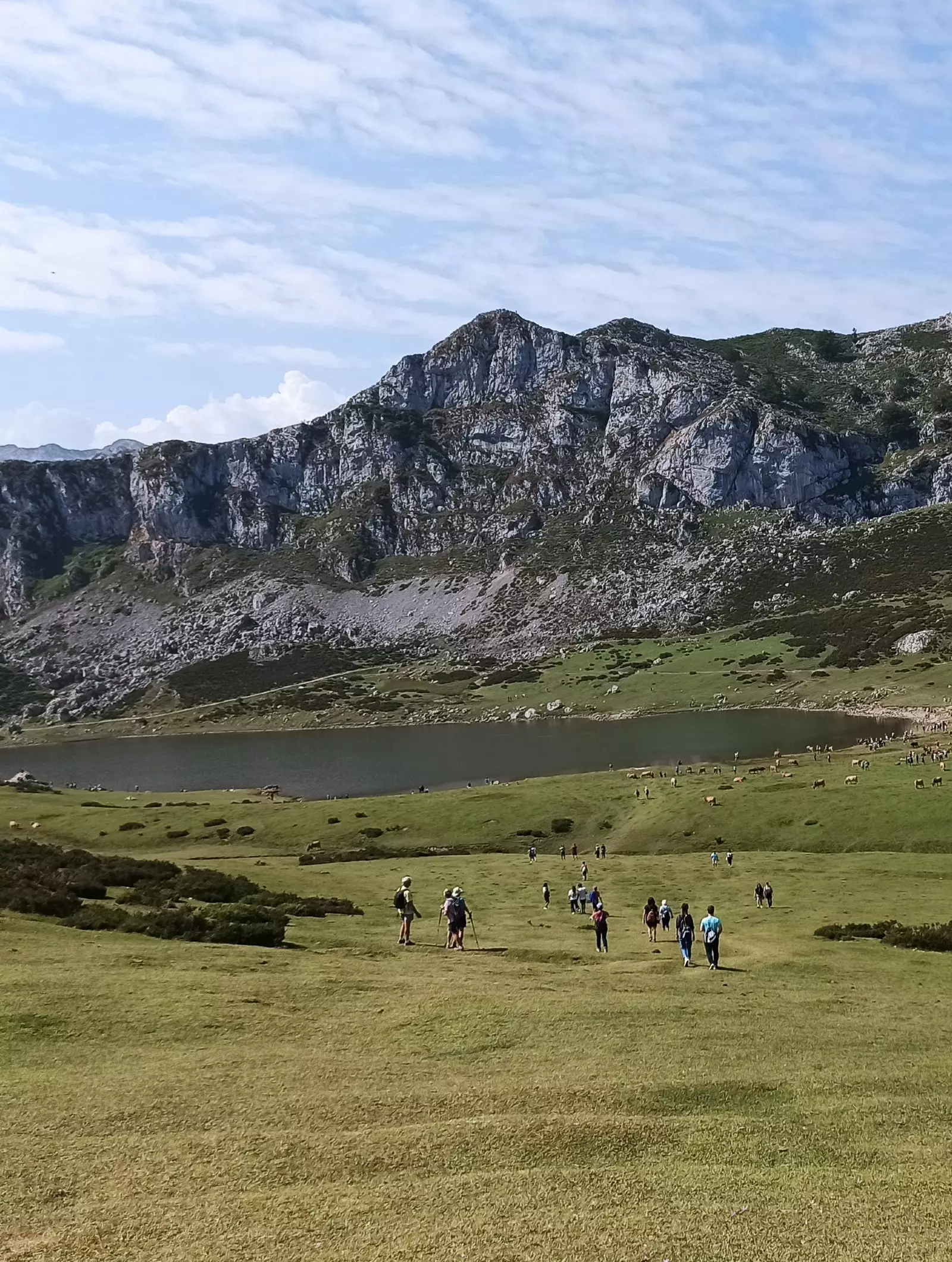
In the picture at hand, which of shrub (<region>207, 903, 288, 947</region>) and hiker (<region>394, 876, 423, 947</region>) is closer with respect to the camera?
shrub (<region>207, 903, 288, 947</region>)

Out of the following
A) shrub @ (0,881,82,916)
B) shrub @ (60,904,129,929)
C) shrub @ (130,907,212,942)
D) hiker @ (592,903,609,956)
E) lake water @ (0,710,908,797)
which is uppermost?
A: shrub @ (0,881,82,916)

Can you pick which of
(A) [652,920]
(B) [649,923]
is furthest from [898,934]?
(B) [649,923]

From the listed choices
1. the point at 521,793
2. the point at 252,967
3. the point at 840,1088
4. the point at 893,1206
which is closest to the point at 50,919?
the point at 252,967

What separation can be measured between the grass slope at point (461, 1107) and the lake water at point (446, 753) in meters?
92.3

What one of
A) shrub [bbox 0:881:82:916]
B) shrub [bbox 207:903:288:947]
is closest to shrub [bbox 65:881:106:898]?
shrub [bbox 0:881:82:916]

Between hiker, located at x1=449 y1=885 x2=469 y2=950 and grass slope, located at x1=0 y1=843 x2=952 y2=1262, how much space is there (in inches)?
125

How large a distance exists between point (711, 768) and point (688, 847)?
39447 millimetres

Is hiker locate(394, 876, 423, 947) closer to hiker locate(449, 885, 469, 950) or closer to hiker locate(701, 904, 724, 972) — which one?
hiker locate(449, 885, 469, 950)

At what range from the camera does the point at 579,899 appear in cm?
4469

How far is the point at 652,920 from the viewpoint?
36375 millimetres

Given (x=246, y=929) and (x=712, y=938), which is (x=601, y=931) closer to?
(x=712, y=938)

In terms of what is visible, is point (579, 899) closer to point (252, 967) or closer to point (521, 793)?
point (252, 967)

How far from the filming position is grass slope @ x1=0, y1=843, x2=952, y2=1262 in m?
11.4

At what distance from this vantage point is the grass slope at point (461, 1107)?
37.4 ft
